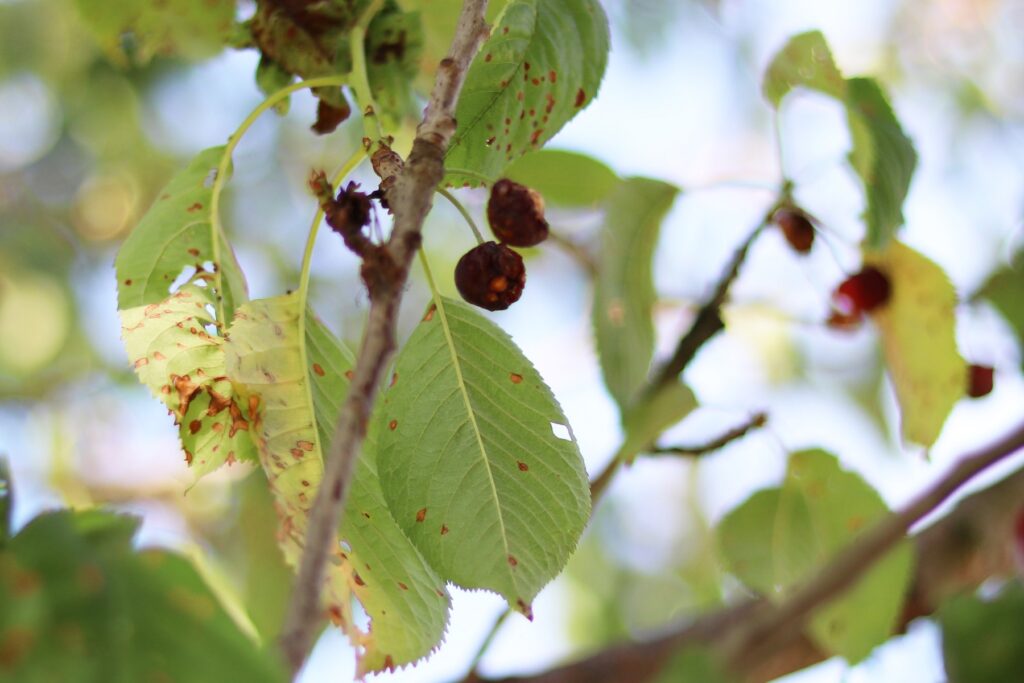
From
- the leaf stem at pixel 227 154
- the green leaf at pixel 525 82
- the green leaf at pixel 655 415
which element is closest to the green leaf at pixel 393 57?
the leaf stem at pixel 227 154

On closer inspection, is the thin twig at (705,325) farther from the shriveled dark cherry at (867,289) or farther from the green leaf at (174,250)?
the green leaf at (174,250)

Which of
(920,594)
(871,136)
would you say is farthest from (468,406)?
(920,594)

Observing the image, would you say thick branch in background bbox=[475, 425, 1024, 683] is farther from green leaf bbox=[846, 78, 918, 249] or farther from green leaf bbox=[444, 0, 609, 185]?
green leaf bbox=[444, 0, 609, 185]

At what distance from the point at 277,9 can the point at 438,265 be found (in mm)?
2037

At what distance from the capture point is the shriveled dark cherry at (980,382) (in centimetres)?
197

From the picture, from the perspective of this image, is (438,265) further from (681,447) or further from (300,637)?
(300,637)

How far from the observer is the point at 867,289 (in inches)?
68.6

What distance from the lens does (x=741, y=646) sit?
75 cm

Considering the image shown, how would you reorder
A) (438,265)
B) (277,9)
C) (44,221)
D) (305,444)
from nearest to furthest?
(305,444)
(277,9)
(438,265)
(44,221)

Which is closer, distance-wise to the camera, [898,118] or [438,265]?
[898,118]

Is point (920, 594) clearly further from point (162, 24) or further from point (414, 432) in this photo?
point (162, 24)

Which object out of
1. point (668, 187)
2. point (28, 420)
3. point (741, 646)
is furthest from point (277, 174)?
point (741, 646)

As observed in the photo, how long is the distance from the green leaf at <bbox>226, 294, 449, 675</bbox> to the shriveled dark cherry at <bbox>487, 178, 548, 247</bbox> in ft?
0.71

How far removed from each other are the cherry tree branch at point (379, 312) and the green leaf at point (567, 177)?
31.6 inches
